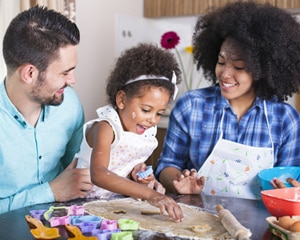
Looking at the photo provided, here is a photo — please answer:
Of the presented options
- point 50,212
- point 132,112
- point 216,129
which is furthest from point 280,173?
point 50,212

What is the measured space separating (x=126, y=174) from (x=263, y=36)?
746 mm

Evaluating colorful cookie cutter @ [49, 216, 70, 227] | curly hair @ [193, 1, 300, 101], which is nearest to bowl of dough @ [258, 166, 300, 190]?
curly hair @ [193, 1, 300, 101]

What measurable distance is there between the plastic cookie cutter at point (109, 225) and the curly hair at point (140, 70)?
555mm

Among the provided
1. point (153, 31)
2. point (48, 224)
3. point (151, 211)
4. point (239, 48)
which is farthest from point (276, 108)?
point (153, 31)

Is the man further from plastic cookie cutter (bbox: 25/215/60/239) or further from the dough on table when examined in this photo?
plastic cookie cutter (bbox: 25/215/60/239)

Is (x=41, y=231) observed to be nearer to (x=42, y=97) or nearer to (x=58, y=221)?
(x=58, y=221)

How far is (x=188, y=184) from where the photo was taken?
155cm

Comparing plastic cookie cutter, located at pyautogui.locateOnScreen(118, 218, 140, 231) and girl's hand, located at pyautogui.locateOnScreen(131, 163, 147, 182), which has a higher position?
plastic cookie cutter, located at pyautogui.locateOnScreen(118, 218, 140, 231)

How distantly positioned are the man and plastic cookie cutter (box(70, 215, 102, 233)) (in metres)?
0.24

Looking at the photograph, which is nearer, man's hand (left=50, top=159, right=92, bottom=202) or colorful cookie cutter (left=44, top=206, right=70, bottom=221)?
colorful cookie cutter (left=44, top=206, right=70, bottom=221)

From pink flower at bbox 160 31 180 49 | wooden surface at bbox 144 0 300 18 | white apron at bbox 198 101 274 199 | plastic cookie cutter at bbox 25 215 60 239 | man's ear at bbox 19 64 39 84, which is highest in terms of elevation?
wooden surface at bbox 144 0 300 18

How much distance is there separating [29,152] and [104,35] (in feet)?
5.63

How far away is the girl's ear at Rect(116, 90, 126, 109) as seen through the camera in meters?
1.62

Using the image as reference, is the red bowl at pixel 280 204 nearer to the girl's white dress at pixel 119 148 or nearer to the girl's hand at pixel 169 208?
the girl's hand at pixel 169 208
